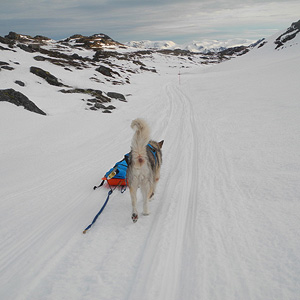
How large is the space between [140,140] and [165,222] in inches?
62.5

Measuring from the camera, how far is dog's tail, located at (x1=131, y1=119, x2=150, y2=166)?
3.47m

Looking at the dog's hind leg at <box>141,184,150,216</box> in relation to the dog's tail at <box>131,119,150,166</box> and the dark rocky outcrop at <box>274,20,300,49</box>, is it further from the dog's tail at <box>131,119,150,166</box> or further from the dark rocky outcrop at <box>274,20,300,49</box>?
the dark rocky outcrop at <box>274,20,300,49</box>

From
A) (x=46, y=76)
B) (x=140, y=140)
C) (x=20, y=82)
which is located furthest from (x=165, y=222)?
(x=46, y=76)

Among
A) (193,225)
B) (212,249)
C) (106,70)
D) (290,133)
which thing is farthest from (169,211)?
(106,70)

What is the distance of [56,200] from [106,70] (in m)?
30.0

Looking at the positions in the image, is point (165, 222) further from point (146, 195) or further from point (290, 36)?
point (290, 36)

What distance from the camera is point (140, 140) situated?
361 centimetres

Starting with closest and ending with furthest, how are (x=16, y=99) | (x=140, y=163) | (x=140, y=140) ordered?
(x=140, y=140), (x=140, y=163), (x=16, y=99)

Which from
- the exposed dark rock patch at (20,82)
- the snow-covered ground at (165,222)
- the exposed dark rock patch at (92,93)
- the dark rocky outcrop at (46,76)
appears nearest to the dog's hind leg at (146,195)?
the snow-covered ground at (165,222)

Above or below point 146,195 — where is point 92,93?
below

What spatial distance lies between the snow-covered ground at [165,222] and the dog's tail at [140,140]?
125cm

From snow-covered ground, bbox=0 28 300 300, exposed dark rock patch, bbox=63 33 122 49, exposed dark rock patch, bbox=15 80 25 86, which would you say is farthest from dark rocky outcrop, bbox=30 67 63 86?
exposed dark rock patch, bbox=63 33 122 49

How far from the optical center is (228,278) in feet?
8.94

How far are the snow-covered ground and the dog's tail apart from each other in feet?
4.09
